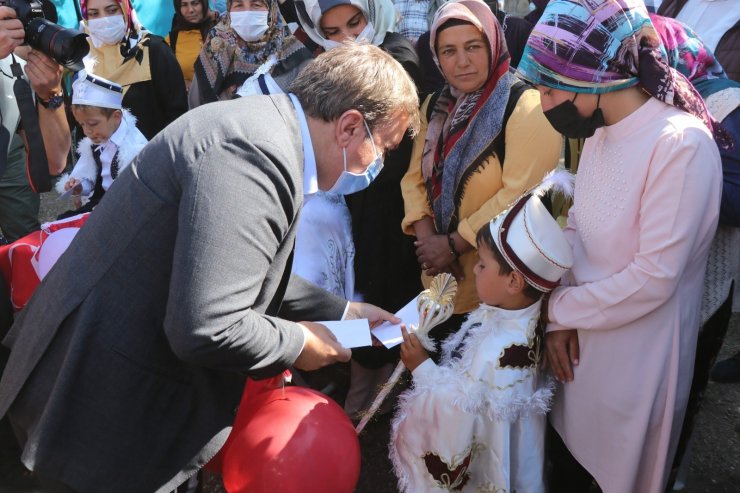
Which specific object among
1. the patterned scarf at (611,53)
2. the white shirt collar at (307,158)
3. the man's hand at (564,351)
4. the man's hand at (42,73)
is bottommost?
the man's hand at (564,351)

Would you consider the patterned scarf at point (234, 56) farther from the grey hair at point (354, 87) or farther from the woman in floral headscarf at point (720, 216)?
the woman in floral headscarf at point (720, 216)

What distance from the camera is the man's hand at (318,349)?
1754 millimetres

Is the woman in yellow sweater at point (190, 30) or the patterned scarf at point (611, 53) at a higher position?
the patterned scarf at point (611, 53)

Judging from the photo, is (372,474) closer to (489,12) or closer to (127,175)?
(127,175)

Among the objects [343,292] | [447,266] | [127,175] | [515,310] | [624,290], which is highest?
[127,175]

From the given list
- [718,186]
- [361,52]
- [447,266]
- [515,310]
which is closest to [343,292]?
[447,266]

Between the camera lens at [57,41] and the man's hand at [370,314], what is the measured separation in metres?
1.70

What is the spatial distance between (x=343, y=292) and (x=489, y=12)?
148 centimetres

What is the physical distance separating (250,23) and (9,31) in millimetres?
1445

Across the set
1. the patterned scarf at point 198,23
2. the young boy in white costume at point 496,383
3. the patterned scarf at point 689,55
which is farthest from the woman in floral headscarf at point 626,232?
the patterned scarf at point 198,23

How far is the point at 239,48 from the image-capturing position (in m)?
3.95

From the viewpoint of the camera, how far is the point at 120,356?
1.56 meters

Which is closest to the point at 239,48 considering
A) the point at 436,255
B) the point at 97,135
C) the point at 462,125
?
the point at 97,135

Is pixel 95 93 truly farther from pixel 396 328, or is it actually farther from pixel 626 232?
pixel 626 232
